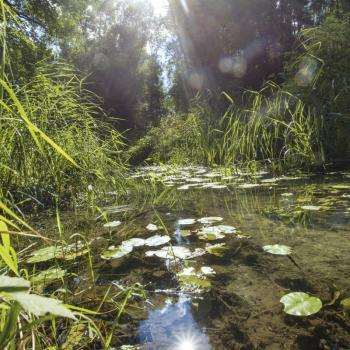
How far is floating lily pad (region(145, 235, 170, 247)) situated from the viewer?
5.59 ft

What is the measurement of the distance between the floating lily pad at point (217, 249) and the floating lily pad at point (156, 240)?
230 mm

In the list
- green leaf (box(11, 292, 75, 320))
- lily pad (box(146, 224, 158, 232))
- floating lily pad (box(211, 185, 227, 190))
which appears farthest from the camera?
floating lily pad (box(211, 185, 227, 190))

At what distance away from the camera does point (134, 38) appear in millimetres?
23312

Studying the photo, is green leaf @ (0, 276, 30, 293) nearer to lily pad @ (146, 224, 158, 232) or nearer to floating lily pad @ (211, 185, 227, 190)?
lily pad @ (146, 224, 158, 232)

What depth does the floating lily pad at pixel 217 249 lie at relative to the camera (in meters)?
1.52

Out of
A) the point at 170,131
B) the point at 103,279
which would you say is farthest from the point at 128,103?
the point at 103,279

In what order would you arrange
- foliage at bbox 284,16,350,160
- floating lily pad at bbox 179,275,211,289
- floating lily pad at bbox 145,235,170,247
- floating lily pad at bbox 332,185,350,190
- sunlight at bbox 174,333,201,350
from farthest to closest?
foliage at bbox 284,16,350,160
floating lily pad at bbox 332,185,350,190
floating lily pad at bbox 145,235,170,247
floating lily pad at bbox 179,275,211,289
sunlight at bbox 174,333,201,350

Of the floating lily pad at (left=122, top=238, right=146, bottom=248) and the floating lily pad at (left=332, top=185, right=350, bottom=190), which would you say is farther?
the floating lily pad at (left=332, top=185, right=350, bottom=190)

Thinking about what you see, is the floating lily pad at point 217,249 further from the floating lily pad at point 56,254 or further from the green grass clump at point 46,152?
the green grass clump at point 46,152

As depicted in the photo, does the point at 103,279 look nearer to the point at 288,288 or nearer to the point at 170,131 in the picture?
the point at 288,288

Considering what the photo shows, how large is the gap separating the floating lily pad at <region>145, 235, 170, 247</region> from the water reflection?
22.9 inches

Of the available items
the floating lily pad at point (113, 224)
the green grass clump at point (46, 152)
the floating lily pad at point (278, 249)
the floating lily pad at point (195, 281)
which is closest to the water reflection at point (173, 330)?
the floating lily pad at point (195, 281)

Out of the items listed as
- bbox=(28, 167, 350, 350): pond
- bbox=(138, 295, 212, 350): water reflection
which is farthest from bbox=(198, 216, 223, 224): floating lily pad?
bbox=(138, 295, 212, 350): water reflection

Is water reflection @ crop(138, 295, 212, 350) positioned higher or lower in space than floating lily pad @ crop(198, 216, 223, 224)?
higher
